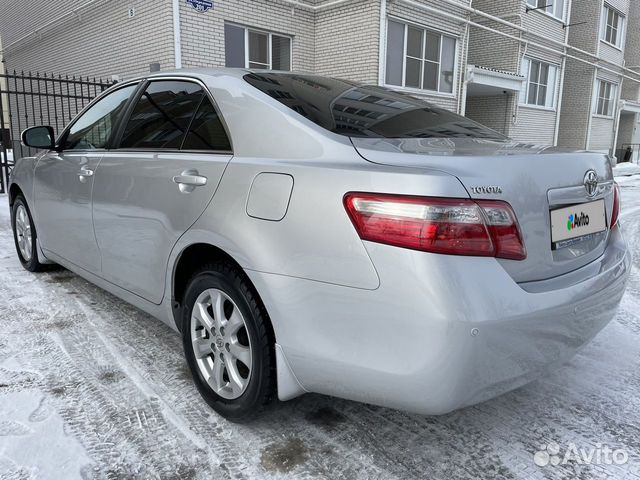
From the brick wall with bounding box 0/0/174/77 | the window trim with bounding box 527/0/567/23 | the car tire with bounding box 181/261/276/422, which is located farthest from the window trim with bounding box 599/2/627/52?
the car tire with bounding box 181/261/276/422

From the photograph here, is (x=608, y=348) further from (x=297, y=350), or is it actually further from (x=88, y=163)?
(x=88, y=163)

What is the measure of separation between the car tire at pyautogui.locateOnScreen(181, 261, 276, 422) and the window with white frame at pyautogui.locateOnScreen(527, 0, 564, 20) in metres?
17.6

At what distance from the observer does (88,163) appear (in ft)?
10.3

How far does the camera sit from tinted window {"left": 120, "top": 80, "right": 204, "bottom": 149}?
256 centimetres

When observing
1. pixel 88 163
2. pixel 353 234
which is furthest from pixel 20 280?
pixel 353 234

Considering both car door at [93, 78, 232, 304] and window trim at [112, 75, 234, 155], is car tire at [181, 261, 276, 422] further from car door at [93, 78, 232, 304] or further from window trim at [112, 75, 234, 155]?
window trim at [112, 75, 234, 155]

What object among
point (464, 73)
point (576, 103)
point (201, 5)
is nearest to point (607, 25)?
point (576, 103)

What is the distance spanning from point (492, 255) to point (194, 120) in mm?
1573

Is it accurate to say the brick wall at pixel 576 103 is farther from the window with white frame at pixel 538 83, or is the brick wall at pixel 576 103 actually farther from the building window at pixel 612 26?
the window with white frame at pixel 538 83

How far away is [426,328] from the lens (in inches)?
62.7

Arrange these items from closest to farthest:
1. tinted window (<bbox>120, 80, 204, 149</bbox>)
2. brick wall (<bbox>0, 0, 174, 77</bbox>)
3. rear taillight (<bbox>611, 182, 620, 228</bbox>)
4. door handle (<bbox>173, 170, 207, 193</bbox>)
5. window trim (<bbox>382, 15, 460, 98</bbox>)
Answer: door handle (<bbox>173, 170, 207, 193</bbox>) → rear taillight (<bbox>611, 182, 620, 228</bbox>) → tinted window (<bbox>120, 80, 204, 149</bbox>) → brick wall (<bbox>0, 0, 174, 77</bbox>) → window trim (<bbox>382, 15, 460, 98</bbox>)

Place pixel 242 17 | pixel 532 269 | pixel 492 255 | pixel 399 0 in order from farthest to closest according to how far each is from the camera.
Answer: pixel 399 0 < pixel 242 17 < pixel 532 269 < pixel 492 255

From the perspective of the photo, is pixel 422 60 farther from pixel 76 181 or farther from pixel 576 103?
pixel 576 103

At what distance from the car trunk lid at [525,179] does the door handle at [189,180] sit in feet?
2.39
